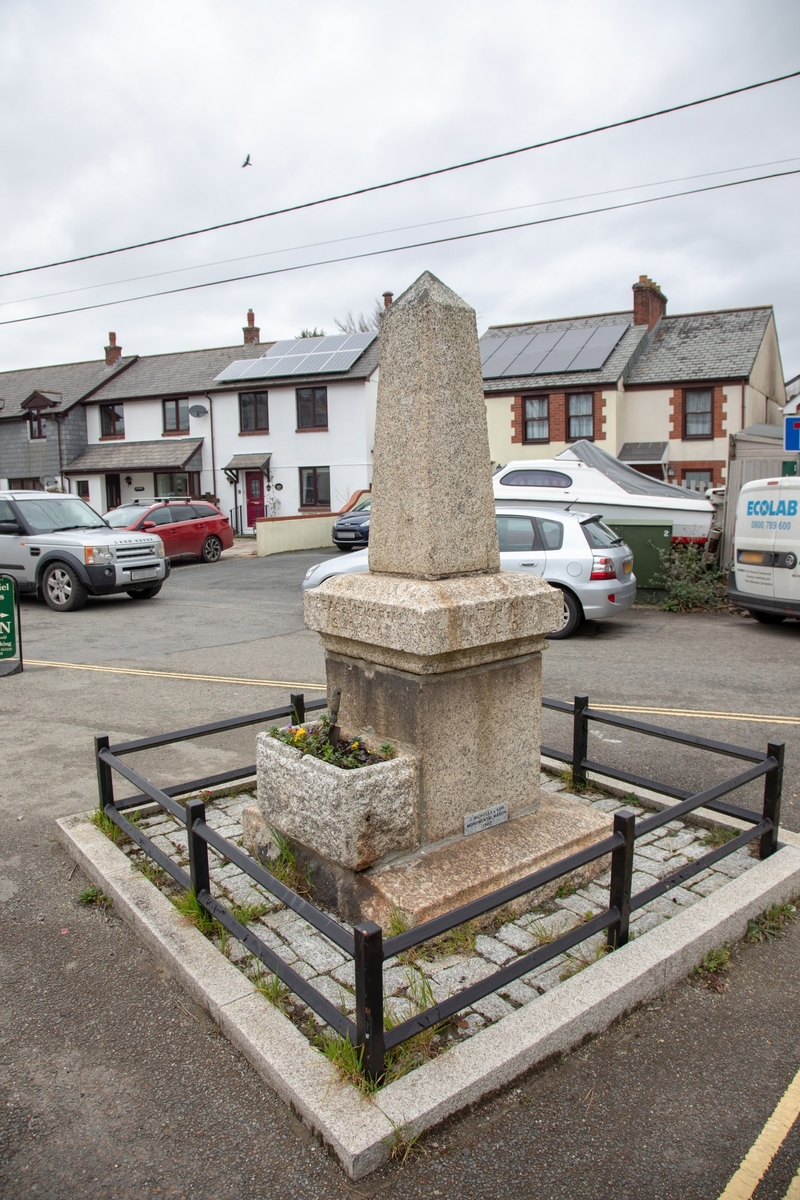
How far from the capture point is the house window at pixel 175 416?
33500mm

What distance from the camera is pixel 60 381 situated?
124 feet

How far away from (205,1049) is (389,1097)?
2.67ft

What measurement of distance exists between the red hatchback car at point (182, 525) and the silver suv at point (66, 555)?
17.8 ft

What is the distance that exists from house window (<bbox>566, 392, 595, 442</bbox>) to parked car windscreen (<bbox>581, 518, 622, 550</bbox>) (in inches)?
650

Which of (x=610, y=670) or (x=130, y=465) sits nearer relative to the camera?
(x=610, y=670)

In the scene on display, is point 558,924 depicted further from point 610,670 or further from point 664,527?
point 664,527

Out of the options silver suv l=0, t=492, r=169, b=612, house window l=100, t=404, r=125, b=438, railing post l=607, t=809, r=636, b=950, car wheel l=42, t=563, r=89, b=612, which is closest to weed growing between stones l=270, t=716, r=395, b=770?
railing post l=607, t=809, r=636, b=950

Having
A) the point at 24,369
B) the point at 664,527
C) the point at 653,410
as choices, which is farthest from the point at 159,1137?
the point at 24,369

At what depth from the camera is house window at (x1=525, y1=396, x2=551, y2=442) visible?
27.8m

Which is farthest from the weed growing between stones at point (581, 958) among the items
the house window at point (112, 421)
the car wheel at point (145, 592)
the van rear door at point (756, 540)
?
the house window at point (112, 421)

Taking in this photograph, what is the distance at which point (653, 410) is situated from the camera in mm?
27266

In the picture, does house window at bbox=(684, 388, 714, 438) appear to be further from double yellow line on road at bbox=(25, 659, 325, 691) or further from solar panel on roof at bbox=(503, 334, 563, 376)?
double yellow line on road at bbox=(25, 659, 325, 691)

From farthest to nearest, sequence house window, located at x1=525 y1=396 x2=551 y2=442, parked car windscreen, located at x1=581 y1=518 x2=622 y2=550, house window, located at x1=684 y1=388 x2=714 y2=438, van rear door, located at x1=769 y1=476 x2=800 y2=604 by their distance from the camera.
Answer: house window, located at x1=525 y1=396 x2=551 y2=442 < house window, located at x1=684 y1=388 x2=714 y2=438 < parked car windscreen, located at x1=581 y1=518 x2=622 y2=550 < van rear door, located at x1=769 y1=476 x2=800 y2=604

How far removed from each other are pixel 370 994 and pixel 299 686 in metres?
5.94
